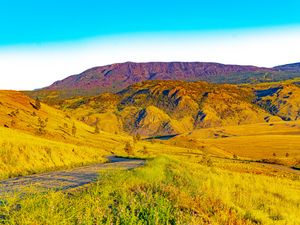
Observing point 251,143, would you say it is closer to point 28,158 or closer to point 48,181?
point 28,158

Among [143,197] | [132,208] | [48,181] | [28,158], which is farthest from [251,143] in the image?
[132,208]

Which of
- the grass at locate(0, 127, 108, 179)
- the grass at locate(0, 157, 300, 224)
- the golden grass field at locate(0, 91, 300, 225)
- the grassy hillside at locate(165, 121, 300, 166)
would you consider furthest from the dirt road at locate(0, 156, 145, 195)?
the grassy hillside at locate(165, 121, 300, 166)

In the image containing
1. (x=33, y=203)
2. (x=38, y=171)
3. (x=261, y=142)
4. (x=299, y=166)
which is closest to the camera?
(x=33, y=203)

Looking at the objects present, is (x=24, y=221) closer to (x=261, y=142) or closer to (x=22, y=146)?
(x=22, y=146)

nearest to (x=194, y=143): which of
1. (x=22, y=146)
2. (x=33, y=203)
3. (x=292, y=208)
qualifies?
(x=22, y=146)

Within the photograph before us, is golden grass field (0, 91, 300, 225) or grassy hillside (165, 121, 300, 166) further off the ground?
golden grass field (0, 91, 300, 225)

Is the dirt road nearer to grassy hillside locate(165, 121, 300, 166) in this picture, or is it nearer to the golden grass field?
the golden grass field

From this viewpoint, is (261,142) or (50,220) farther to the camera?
(261,142)

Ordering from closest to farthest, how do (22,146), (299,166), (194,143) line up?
1. (22,146)
2. (299,166)
3. (194,143)

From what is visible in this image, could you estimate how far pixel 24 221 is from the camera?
6742 millimetres

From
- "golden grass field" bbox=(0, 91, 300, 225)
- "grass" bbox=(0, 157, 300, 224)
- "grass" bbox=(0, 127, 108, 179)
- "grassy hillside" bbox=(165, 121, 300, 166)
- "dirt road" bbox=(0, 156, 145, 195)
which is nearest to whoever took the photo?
"grass" bbox=(0, 157, 300, 224)

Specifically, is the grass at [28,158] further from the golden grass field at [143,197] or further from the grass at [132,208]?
the grass at [132,208]

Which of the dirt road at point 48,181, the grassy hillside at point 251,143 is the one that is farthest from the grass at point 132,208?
the grassy hillside at point 251,143

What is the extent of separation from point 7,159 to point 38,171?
207cm
